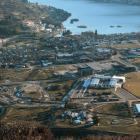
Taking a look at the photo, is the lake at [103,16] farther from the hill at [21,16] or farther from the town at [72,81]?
the town at [72,81]

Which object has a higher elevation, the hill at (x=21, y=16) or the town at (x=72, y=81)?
the hill at (x=21, y=16)

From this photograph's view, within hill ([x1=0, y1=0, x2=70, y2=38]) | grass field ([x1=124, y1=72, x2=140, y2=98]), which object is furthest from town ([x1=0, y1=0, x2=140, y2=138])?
hill ([x1=0, y1=0, x2=70, y2=38])

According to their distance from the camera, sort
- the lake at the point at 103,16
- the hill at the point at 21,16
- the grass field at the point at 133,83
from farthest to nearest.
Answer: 1. the lake at the point at 103,16
2. the hill at the point at 21,16
3. the grass field at the point at 133,83

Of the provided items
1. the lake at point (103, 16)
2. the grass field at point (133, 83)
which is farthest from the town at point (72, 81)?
the lake at point (103, 16)

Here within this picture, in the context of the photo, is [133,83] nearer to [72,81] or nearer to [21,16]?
[72,81]

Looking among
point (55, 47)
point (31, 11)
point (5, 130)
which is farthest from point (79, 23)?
point (5, 130)

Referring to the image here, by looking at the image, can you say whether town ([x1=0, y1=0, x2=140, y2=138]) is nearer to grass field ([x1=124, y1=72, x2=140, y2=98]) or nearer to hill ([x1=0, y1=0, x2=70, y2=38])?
grass field ([x1=124, y1=72, x2=140, y2=98])
